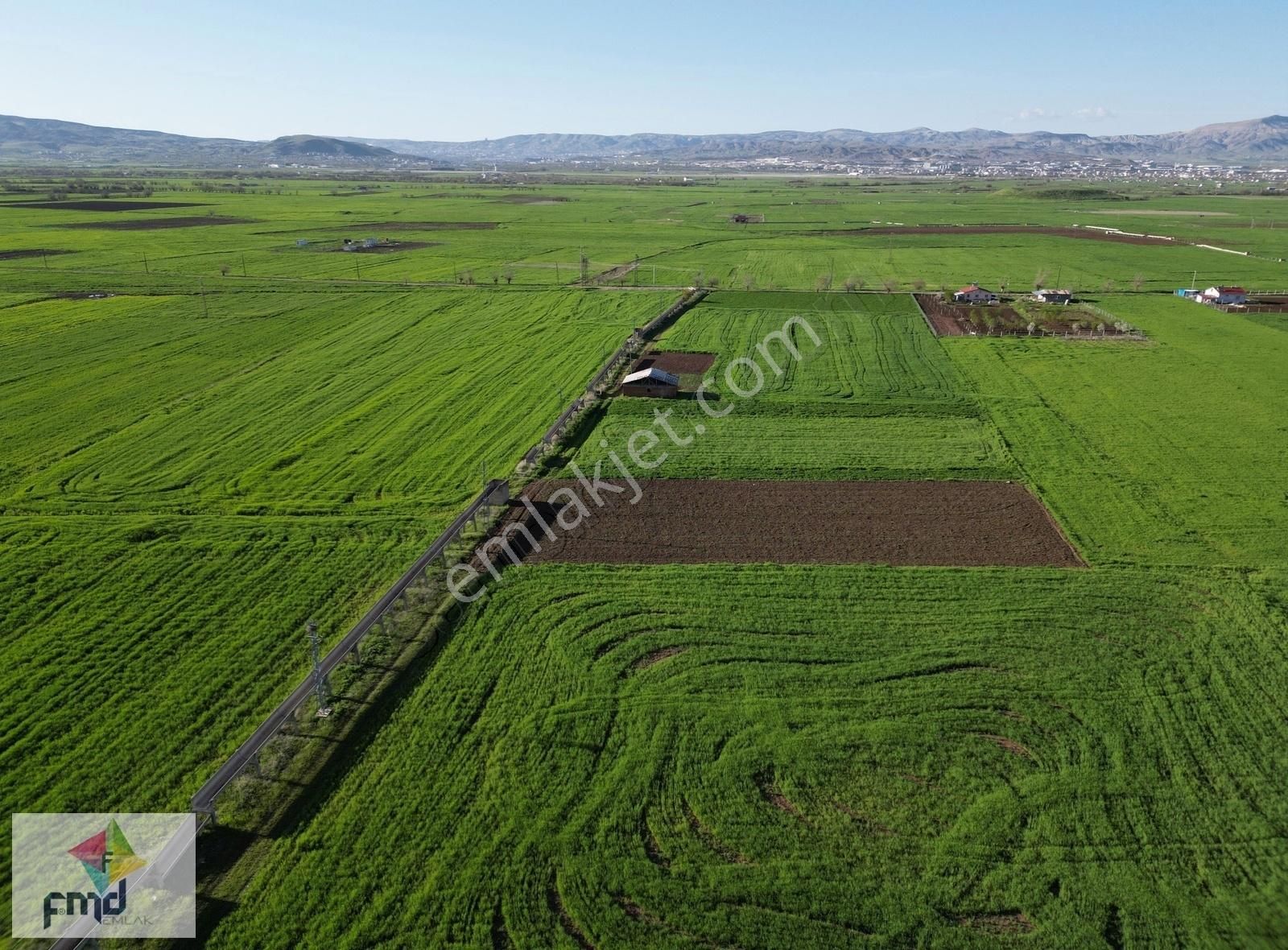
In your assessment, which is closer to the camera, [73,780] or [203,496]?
[73,780]

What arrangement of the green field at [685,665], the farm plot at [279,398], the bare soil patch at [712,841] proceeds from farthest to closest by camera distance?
the farm plot at [279,398] → the bare soil patch at [712,841] → the green field at [685,665]

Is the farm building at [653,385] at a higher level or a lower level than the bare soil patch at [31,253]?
lower

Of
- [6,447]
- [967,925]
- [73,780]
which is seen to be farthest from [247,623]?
[6,447]

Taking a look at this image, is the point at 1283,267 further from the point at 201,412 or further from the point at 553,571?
the point at 201,412

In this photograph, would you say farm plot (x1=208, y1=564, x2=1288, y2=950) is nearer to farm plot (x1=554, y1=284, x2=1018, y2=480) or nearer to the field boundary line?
farm plot (x1=554, y1=284, x2=1018, y2=480)

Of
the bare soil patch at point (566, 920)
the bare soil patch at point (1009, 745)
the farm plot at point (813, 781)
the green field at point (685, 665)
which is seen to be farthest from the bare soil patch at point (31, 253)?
the bare soil patch at point (1009, 745)

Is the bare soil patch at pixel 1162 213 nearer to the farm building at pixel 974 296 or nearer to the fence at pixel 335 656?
the farm building at pixel 974 296
